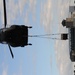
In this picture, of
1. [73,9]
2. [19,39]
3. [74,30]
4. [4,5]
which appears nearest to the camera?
[4,5]

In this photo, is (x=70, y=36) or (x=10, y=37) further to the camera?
(x=70, y=36)

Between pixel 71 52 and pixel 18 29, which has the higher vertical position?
pixel 18 29

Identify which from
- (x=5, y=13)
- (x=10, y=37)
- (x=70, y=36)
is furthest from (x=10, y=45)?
(x=70, y=36)

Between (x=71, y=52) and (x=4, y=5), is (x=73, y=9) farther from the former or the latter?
(x=4, y=5)

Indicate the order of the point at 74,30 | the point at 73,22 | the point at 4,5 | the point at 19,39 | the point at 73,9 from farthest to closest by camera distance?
the point at 73,9
the point at 74,30
the point at 73,22
the point at 19,39
the point at 4,5

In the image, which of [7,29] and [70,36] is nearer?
[7,29]

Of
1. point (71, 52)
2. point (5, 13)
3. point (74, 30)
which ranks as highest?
point (5, 13)

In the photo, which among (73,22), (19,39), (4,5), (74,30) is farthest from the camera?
(74,30)

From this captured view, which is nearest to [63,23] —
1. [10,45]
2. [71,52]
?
[71,52]

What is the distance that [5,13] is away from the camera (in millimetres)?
35781

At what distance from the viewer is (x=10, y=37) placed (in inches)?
1535

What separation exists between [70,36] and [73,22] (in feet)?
25.4

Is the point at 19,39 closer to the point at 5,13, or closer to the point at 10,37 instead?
the point at 10,37

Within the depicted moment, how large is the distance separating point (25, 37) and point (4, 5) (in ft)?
17.4
